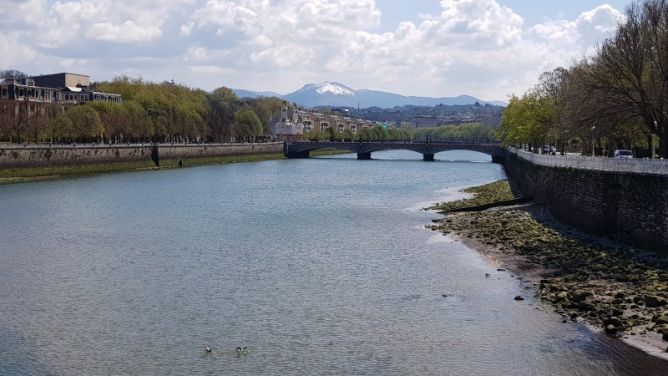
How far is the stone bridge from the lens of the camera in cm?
13688

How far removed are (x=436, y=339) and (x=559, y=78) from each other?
70.6 meters

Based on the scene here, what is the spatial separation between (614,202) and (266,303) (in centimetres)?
1853

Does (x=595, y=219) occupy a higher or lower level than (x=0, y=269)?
higher

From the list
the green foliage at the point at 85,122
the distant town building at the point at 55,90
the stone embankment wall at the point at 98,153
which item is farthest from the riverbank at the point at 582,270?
the distant town building at the point at 55,90

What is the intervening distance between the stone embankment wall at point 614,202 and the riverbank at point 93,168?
53815mm

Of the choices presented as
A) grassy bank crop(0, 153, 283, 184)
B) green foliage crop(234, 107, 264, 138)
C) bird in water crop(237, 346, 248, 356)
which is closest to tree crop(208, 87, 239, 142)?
green foliage crop(234, 107, 264, 138)

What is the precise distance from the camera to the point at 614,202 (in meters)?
37.3

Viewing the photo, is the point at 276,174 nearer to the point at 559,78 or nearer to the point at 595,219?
the point at 559,78

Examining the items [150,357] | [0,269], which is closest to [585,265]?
[150,357]

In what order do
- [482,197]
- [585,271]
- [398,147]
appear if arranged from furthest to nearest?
[398,147] → [482,197] → [585,271]

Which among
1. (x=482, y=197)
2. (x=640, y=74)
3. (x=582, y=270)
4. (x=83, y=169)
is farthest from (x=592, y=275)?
(x=83, y=169)

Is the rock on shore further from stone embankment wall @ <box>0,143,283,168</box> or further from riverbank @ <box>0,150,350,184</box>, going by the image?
stone embankment wall @ <box>0,143,283,168</box>

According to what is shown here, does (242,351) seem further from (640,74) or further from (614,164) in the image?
(640,74)

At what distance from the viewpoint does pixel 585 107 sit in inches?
1893
